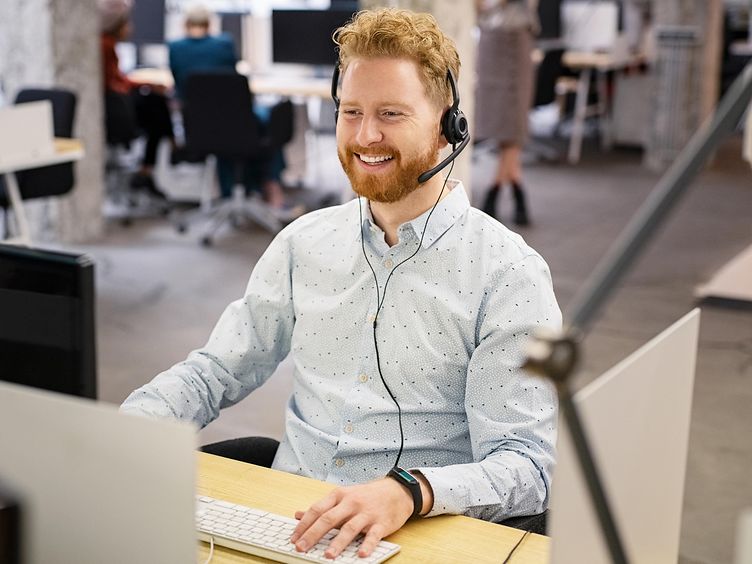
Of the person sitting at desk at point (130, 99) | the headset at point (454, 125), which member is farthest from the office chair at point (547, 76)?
the headset at point (454, 125)

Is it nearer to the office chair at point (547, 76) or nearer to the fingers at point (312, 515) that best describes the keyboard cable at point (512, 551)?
the fingers at point (312, 515)

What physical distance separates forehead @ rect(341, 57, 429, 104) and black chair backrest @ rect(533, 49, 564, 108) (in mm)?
7023

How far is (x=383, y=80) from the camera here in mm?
1761

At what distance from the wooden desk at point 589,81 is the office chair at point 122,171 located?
3.57 m

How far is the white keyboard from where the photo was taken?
132cm

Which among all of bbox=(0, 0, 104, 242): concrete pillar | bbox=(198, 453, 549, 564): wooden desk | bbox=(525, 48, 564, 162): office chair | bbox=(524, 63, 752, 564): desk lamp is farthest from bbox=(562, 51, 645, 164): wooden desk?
bbox=(524, 63, 752, 564): desk lamp

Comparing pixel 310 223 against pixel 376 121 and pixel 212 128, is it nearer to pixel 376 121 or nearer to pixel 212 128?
pixel 376 121

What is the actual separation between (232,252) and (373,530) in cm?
475

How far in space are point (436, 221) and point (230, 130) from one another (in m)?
4.51

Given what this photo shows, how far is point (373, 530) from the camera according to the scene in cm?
136

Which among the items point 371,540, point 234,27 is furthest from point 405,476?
point 234,27

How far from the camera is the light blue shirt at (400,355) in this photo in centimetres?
164

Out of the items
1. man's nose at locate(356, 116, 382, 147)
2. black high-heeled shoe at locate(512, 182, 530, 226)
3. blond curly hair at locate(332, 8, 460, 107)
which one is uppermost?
blond curly hair at locate(332, 8, 460, 107)

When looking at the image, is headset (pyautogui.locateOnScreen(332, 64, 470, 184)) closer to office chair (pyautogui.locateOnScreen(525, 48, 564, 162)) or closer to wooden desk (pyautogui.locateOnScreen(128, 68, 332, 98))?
wooden desk (pyautogui.locateOnScreen(128, 68, 332, 98))
